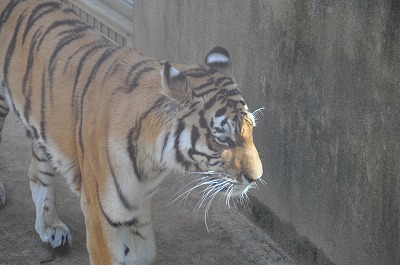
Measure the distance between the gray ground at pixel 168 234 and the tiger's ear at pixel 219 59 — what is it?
1316 mm

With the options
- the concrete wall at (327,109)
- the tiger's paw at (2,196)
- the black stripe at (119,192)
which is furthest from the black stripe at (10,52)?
the concrete wall at (327,109)

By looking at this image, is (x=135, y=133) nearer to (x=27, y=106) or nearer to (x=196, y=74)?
(x=196, y=74)

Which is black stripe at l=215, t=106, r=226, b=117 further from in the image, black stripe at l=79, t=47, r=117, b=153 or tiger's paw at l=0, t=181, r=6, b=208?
tiger's paw at l=0, t=181, r=6, b=208

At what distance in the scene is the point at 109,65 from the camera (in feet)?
13.6

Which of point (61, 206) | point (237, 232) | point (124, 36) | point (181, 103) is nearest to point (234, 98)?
point (181, 103)

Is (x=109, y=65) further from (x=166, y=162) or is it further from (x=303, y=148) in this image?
(x=303, y=148)

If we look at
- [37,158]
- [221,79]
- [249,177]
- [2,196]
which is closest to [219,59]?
[221,79]

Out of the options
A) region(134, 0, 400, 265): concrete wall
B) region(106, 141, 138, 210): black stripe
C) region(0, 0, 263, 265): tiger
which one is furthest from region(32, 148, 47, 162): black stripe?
region(134, 0, 400, 265): concrete wall

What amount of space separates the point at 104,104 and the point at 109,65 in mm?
277

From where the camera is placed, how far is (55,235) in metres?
4.80

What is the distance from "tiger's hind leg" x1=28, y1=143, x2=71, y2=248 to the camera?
4.82m

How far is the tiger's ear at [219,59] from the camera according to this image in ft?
12.9

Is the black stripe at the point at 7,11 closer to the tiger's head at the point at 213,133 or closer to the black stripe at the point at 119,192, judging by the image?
the black stripe at the point at 119,192

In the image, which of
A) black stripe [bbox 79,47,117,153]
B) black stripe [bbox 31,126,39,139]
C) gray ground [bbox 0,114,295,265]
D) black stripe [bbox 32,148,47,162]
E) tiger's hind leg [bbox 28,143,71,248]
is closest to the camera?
black stripe [bbox 79,47,117,153]
